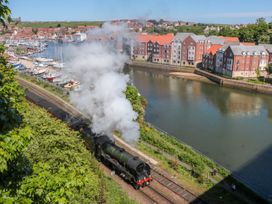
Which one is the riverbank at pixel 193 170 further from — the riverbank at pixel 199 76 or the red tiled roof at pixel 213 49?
the red tiled roof at pixel 213 49

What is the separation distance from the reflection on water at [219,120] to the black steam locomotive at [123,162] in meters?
10.0

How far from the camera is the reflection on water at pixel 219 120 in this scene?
91.9ft

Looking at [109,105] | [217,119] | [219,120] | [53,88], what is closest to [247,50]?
[217,119]

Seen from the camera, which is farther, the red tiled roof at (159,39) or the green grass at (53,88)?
the red tiled roof at (159,39)

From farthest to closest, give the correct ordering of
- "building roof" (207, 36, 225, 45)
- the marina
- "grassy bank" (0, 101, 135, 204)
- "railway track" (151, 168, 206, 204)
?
"building roof" (207, 36, 225, 45) → the marina → "railway track" (151, 168, 206, 204) → "grassy bank" (0, 101, 135, 204)

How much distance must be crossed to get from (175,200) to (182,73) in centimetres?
5770

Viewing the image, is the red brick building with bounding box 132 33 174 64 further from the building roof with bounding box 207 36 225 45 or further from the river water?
the river water

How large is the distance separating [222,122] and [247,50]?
29583 millimetres

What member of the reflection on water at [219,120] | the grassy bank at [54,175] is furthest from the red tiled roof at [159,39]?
the grassy bank at [54,175]

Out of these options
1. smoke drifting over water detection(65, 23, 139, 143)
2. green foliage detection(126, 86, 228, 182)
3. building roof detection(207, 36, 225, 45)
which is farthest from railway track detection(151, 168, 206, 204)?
building roof detection(207, 36, 225, 45)

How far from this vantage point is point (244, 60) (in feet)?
201

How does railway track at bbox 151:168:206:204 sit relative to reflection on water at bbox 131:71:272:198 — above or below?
above

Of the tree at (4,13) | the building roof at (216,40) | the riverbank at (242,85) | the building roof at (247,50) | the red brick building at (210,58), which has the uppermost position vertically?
the tree at (4,13)

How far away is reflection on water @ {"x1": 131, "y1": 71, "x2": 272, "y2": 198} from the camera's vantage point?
28000 millimetres
